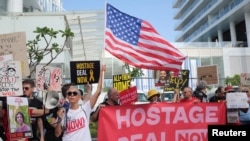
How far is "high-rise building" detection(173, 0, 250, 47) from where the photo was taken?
58.1m

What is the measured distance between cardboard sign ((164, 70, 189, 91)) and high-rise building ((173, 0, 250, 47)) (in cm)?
Result: 4590

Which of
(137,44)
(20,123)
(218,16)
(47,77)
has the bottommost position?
(20,123)

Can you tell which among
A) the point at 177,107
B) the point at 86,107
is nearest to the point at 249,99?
the point at 177,107

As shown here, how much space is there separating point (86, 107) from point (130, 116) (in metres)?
0.91

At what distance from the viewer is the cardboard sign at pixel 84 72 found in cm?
602

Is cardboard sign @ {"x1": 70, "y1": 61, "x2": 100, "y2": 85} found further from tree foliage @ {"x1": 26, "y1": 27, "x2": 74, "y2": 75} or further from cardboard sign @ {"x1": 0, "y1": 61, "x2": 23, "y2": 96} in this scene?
tree foliage @ {"x1": 26, "y1": 27, "x2": 74, "y2": 75}

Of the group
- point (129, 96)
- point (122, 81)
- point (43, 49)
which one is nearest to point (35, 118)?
point (129, 96)

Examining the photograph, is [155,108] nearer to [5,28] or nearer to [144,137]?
[144,137]

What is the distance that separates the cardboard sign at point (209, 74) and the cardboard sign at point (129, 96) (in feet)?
18.1

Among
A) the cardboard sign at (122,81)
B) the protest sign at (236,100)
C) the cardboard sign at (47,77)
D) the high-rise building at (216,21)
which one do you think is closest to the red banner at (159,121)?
the protest sign at (236,100)

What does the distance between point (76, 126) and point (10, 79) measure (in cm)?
121

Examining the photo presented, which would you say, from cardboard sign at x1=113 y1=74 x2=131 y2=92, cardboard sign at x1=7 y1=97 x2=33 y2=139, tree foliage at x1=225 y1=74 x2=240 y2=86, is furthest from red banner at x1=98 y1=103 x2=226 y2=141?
tree foliage at x1=225 y1=74 x2=240 y2=86

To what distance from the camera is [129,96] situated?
679 centimetres

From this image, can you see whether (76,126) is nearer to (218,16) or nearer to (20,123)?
(20,123)
